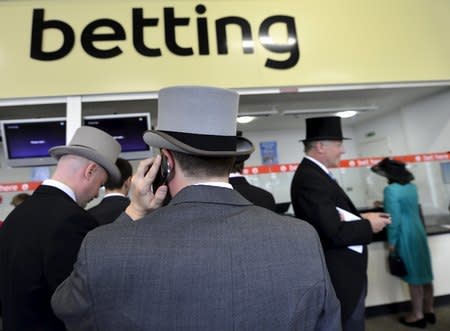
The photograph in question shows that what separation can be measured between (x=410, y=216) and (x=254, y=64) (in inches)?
79.5

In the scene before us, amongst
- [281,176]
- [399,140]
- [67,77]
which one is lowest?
[281,176]

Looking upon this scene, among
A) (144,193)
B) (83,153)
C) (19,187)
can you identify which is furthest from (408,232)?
(19,187)

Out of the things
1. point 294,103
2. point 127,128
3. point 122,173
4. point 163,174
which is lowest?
point 163,174

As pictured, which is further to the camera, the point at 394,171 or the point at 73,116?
the point at 394,171

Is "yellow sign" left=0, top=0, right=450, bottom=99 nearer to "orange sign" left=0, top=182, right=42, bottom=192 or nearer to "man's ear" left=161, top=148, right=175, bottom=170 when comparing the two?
"orange sign" left=0, top=182, right=42, bottom=192

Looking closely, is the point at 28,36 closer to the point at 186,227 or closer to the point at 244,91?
the point at 244,91

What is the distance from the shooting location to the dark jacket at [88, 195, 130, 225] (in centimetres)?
177

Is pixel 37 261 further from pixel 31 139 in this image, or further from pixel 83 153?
pixel 31 139

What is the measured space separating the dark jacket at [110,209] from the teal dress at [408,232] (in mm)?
2366

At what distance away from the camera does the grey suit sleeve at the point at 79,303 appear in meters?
0.62

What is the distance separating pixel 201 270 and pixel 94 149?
1017mm

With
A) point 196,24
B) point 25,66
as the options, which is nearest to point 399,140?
point 196,24

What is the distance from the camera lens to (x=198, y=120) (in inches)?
→ 32.2

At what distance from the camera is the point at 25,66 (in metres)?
2.31
